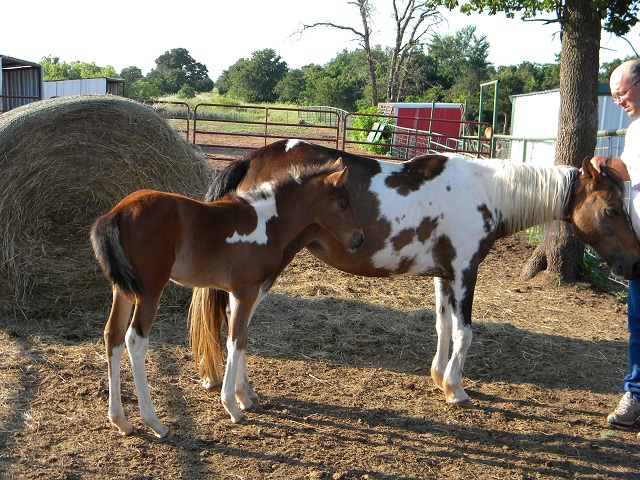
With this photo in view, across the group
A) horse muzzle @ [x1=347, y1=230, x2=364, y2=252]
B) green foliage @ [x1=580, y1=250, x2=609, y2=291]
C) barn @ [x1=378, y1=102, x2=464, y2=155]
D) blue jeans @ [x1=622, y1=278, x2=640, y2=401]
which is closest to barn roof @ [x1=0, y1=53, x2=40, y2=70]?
barn @ [x1=378, y1=102, x2=464, y2=155]

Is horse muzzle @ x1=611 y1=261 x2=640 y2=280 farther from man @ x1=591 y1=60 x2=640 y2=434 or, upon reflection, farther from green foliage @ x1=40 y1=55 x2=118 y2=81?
green foliage @ x1=40 y1=55 x2=118 y2=81

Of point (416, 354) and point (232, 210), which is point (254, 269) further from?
point (416, 354)

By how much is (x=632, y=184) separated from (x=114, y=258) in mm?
2964

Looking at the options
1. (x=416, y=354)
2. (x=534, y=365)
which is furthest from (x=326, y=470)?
(x=534, y=365)

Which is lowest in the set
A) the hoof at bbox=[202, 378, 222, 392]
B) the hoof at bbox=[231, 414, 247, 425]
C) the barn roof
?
the hoof at bbox=[231, 414, 247, 425]

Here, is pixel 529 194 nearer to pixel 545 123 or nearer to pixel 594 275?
pixel 594 275

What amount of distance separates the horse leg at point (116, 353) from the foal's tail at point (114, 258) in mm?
151

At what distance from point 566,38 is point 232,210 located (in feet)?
16.0

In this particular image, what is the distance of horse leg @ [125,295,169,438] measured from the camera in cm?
320

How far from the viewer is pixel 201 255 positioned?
342cm

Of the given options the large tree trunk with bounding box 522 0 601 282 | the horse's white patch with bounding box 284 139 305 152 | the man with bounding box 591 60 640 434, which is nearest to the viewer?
the man with bounding box 591 60 640 434

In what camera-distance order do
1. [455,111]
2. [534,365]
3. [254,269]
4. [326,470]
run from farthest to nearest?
[455,111]
[534,365]
[254,269]
[326,470]

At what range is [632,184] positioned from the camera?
373 cm

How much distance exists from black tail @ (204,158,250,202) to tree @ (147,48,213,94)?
6378 centimetres
